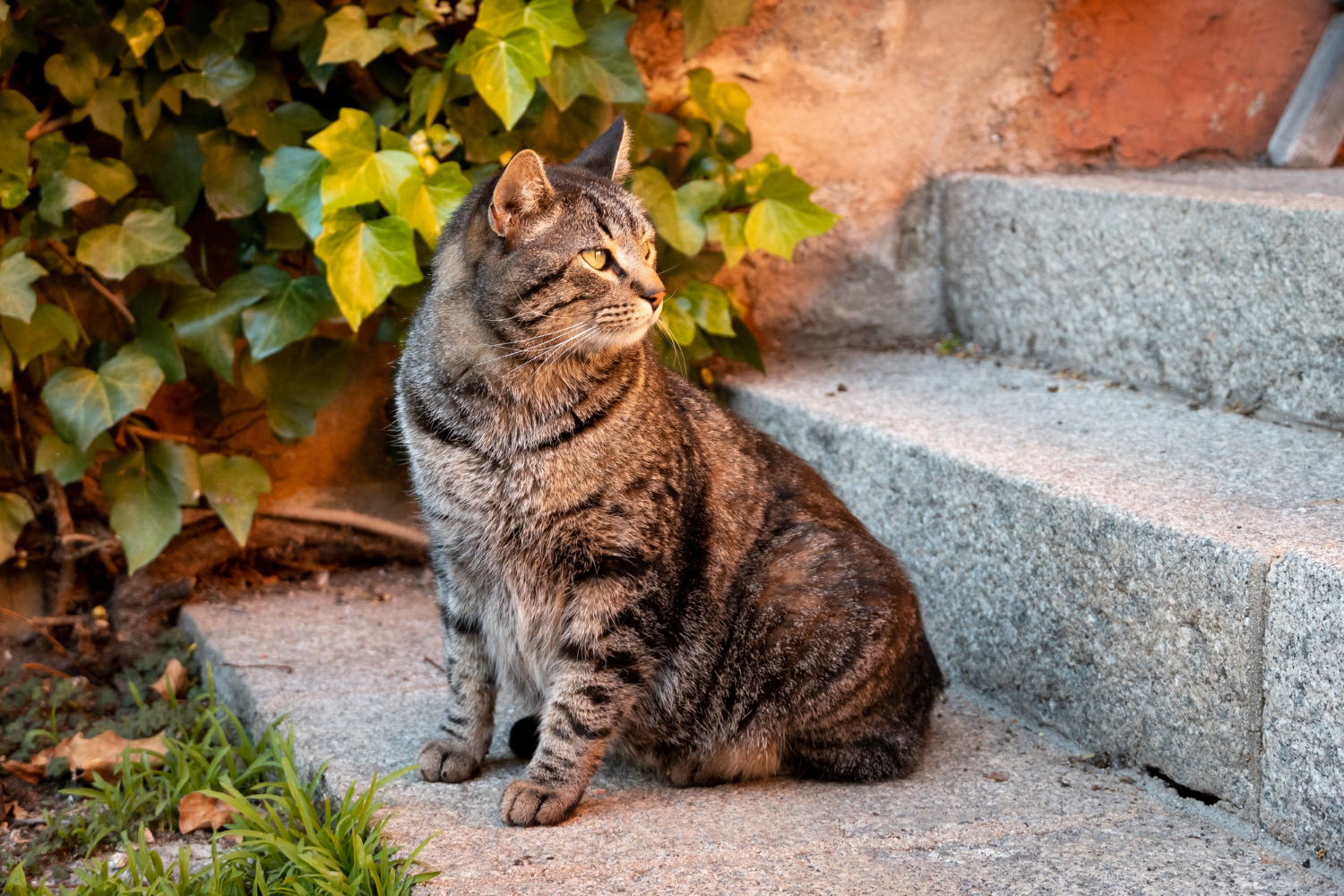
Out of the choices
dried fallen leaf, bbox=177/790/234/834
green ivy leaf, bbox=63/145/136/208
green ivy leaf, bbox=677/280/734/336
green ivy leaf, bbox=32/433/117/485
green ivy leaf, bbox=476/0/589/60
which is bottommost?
dried fallen leaf, bbox=177/790/234/834

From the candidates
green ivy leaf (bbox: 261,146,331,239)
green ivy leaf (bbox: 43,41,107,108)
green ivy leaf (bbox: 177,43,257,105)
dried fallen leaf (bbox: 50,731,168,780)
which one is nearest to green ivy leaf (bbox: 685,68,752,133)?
green ivy leaf (bbox: 261,146,331,239)

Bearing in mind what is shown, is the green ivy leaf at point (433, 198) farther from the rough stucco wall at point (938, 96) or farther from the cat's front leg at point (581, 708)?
the cat's front leg at point (581, 708)

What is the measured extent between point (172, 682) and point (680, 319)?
Result: 5.56 ft

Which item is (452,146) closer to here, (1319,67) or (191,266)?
(191,266)

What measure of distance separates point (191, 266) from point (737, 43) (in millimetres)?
1763

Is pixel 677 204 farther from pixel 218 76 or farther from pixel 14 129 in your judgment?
pixel 14 129

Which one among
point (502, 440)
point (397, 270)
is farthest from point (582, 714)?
point (397, 270)

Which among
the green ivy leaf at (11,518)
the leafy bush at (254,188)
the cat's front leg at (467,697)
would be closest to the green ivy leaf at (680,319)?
the leafy bush at (254,188)

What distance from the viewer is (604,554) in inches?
87.8

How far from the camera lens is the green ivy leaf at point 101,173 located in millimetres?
3008

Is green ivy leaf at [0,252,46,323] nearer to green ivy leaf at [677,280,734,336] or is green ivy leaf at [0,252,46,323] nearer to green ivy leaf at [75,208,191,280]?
green ivy leaf at [75,208,191,280]

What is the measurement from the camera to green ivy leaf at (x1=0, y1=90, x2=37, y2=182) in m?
2.89

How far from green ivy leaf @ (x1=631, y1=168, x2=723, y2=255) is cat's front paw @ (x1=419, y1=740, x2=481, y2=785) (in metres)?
1.59

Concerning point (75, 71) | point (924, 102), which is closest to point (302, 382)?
point (75, 71)
